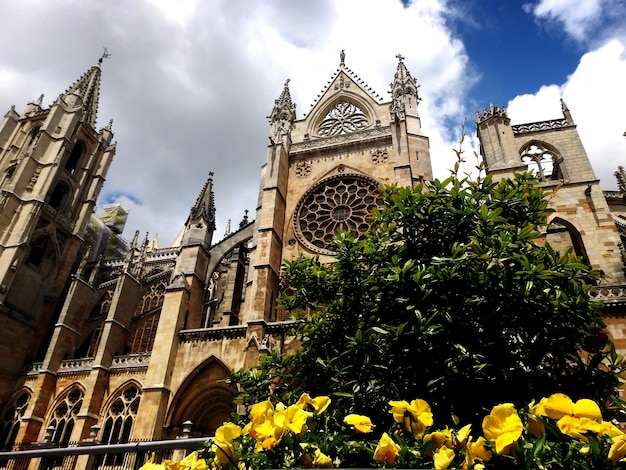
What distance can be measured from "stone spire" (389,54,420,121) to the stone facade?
96 mm

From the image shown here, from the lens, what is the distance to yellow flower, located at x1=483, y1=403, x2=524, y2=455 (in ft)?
5.71

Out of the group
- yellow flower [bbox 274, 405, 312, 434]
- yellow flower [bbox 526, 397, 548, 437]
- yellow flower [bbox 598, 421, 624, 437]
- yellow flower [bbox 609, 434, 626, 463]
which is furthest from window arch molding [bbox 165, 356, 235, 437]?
yellow flower [bbox 609, 434, 626, 463]

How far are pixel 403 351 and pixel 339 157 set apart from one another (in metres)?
14.7

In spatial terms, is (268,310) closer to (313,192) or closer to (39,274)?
(313,192)

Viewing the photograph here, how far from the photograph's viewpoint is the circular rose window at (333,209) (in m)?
17.6

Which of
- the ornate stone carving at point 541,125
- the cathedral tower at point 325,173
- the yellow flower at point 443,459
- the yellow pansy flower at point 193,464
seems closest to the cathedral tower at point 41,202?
the cathedral tower at point 325,173

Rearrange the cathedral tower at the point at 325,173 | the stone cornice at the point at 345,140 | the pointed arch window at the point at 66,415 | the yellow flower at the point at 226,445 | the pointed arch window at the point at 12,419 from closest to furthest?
1. the yellow flower at the point at 226,445
2. the cathedral tower at the point at 325,173
3. the pointed arch window at the point at 66,415
4. the pointed arch window at the point at 12,419
5. the stone cornice at the point at 345,140

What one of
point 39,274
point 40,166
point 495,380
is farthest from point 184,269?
point 40,166

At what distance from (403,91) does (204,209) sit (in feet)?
38.0

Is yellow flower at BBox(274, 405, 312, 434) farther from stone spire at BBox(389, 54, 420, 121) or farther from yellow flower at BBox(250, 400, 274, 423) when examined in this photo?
stone spire at BBox(389, 54, 420, 121)

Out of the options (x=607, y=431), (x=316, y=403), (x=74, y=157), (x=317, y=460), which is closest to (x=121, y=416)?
(x=316, y=403)

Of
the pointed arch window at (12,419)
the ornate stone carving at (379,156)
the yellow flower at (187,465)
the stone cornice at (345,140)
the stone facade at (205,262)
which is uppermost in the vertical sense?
the stone cornice at (345,140)

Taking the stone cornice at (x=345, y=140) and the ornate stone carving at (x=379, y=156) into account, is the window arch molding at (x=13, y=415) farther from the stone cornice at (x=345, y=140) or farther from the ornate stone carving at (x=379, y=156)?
the ornate stone carving at (x=379, y=156)

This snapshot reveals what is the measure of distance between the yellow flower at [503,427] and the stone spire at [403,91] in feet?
59.6
